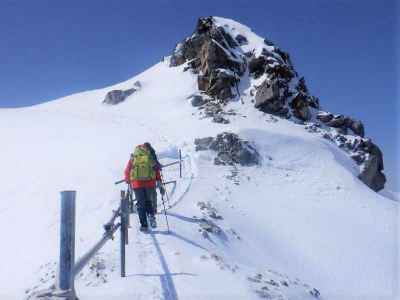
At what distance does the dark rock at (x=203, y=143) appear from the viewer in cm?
2331

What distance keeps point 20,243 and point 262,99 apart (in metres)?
22.2

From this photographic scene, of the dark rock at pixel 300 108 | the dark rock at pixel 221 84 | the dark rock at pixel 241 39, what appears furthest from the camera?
the dark rock at pixel 241 39

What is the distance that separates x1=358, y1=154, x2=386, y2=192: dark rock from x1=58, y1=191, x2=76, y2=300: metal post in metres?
24.5

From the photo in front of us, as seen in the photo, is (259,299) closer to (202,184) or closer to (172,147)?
(202,184)

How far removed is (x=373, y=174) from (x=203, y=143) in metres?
12.1

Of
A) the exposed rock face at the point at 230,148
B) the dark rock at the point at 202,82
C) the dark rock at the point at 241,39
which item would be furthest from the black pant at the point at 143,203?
the dark rock at the point at 241,39

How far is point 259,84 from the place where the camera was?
3291 cm

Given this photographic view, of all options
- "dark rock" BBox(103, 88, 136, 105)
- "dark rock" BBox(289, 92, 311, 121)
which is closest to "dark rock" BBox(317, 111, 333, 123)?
"dark rock" BBox(289, 92, 311, 121)

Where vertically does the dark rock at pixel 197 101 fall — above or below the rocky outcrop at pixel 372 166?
above

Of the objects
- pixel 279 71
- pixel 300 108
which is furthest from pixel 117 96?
pixel 300 108

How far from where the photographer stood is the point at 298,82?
35344 mm

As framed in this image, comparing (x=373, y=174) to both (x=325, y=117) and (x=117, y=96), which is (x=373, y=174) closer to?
(x=325, y=117)

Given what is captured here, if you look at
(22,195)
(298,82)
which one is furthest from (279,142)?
(22,195)

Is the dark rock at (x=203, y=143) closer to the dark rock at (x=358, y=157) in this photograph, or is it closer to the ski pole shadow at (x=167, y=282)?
the dark rock at (x=358, y=157)
